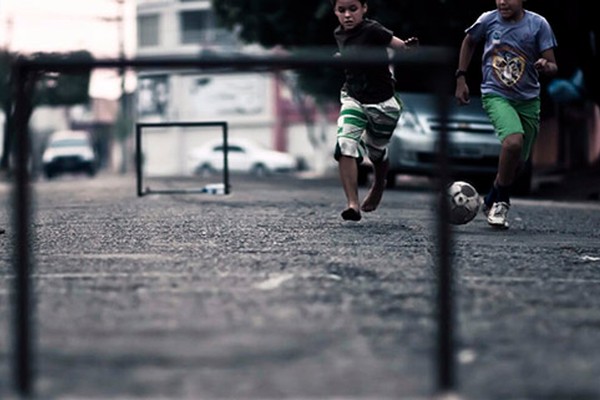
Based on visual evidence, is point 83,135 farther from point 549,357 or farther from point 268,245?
point 549,357

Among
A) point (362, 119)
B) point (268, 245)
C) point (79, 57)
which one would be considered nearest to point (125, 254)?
point (268, 245)

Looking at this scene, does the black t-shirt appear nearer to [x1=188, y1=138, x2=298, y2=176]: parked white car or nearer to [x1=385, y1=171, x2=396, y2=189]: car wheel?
[x1=385, y1=171, x2=396, y2=189]: car wheel

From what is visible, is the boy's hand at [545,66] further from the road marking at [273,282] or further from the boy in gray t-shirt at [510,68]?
the road marking at [273,282]

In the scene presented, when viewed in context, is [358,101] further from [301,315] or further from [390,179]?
[390,179]

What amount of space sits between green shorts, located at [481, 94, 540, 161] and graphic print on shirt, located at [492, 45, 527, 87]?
126 millimetres

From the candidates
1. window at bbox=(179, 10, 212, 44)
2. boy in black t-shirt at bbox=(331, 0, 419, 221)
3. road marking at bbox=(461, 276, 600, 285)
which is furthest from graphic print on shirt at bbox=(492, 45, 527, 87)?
window at bbox=(179, 10, 212, 44)

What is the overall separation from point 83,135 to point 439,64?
168 feet

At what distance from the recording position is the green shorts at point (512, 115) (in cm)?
874

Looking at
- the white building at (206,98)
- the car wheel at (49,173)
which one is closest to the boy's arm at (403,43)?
the car wheel at (49,173)

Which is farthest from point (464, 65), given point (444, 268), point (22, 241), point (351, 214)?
point (22, 241)

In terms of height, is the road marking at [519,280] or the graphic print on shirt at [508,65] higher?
the graphic print on shirt at [508,65]

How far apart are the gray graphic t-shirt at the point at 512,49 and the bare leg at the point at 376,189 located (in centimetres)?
99

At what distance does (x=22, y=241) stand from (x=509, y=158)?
18.6 feet

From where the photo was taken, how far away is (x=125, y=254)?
690 centimetres
